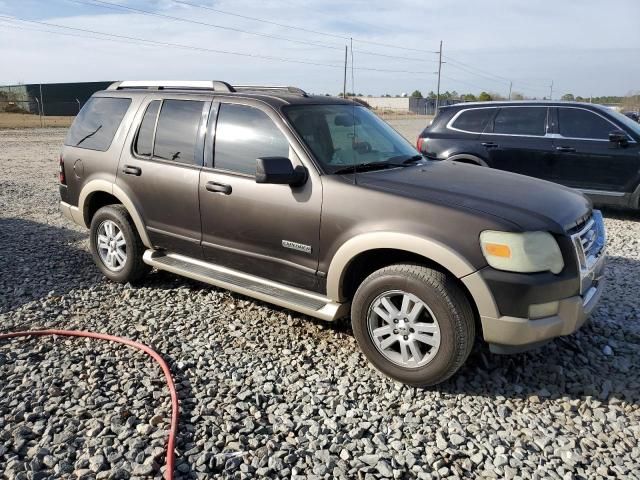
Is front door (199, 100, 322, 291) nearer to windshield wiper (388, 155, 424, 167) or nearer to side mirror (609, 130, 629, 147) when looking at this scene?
windshield wiper (388, 155, 424, 167)

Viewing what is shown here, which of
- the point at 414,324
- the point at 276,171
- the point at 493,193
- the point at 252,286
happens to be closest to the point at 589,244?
the point at 493,193

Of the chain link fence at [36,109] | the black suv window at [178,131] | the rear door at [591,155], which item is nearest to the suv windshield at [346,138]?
the black suv window at [178,131]

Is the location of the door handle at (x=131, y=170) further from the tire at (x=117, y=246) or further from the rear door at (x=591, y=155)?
the rear door at (x=591, y=155)

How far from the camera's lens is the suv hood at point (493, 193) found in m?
3.34

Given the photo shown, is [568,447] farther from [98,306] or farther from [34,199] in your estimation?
[34,199]

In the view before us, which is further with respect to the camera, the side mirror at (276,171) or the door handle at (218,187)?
the door handle at (218,187)

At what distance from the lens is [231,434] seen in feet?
10.1

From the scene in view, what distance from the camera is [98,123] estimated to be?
5441 mm

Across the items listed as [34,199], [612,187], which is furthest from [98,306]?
[612,187]

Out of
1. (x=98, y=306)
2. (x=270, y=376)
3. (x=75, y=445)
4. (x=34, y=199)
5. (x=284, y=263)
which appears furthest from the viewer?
(x=34, y=199)

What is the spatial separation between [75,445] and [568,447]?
2683mm

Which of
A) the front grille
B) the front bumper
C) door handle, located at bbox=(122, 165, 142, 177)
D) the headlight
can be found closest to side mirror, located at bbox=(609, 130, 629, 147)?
the front grille

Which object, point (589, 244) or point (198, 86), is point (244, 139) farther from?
point (589, 244)

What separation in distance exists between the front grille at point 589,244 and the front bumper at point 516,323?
0.61 ft
